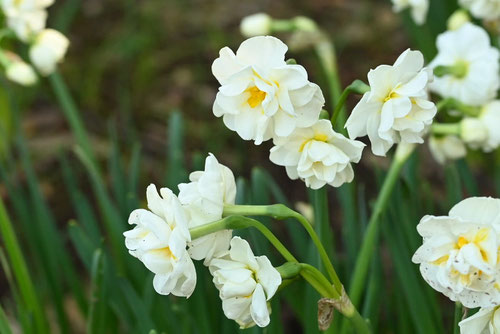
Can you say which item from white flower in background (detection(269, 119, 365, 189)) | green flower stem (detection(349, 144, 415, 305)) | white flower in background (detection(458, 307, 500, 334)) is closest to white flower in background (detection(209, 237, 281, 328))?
white flower in background (detection(269, 119, 365, 189))

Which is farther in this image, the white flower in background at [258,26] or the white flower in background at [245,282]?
the white flower in background at [258,26]

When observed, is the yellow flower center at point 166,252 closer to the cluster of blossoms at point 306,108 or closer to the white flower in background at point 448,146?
the cluster of blossoms at point 306,108

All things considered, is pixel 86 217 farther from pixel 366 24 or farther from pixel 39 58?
pixel 366 24

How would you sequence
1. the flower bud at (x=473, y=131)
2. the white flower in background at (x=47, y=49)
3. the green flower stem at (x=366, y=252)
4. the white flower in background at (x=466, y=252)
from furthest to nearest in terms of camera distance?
1. the white flower in background at (x=47, y=49)
2. the flower bud at (x=473, y=131)
3. the green flower stem at (x=366, y=252)
4. the white flower in background at (x=466, y=252)

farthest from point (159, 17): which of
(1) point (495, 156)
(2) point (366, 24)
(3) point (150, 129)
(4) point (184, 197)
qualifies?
(4) point (184, 197)

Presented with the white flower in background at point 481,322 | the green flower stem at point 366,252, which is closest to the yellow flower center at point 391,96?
the white flower in background at point 481,322

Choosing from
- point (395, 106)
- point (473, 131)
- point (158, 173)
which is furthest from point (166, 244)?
point (158, 173)
